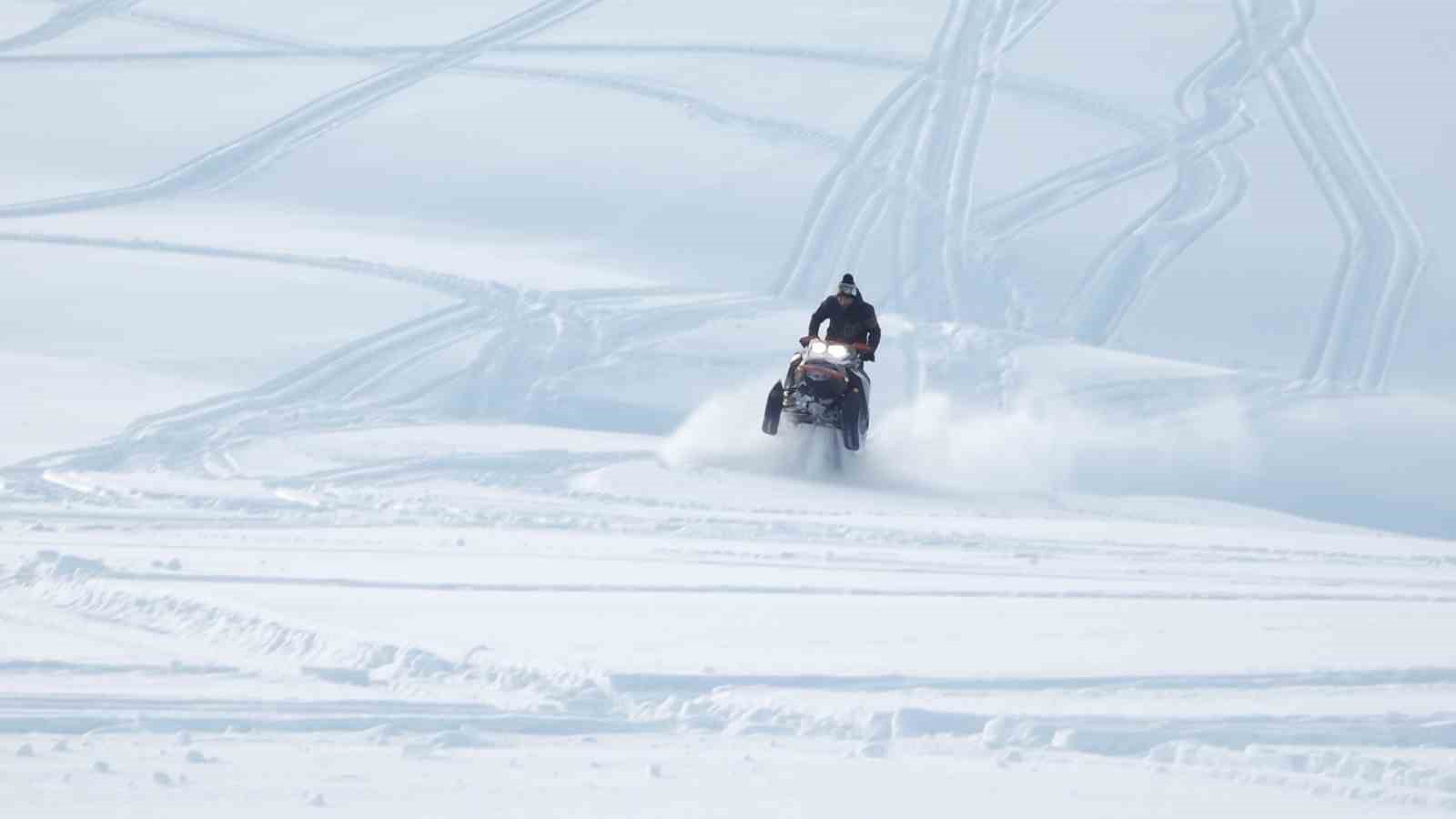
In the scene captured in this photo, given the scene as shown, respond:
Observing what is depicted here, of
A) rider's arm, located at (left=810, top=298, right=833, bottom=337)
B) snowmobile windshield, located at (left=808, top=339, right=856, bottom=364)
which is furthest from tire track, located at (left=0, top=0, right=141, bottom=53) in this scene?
snowmobile windshield, located at (left=808, top=339, right=856, bottom=364)

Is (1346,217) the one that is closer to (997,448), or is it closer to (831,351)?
(997,448)

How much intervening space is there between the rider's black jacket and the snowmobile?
13 cm

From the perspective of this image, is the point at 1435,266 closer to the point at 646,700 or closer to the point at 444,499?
the point at 444,499

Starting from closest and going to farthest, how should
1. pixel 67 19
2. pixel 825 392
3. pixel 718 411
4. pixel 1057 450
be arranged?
pixel 825 392, pixel 1057 450, pixel 718 411, pixel 67 19

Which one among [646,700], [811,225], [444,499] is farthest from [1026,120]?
[646,700]

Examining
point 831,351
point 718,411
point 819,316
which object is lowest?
point 718,411

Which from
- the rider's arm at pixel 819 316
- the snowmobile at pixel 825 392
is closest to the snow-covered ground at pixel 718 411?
the snowmobile at pixel 825 392

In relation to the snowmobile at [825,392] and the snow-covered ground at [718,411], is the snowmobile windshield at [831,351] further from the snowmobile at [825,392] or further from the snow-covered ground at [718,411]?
the snow-covered ground at [718,411]

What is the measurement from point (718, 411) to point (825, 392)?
190 centimetres

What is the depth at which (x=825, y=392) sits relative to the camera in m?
12.4

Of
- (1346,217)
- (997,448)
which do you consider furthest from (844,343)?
(1346,217)

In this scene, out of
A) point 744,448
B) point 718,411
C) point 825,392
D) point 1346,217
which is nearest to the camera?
point 825,392

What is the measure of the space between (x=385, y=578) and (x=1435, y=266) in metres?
14.1

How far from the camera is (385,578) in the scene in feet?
26.8
